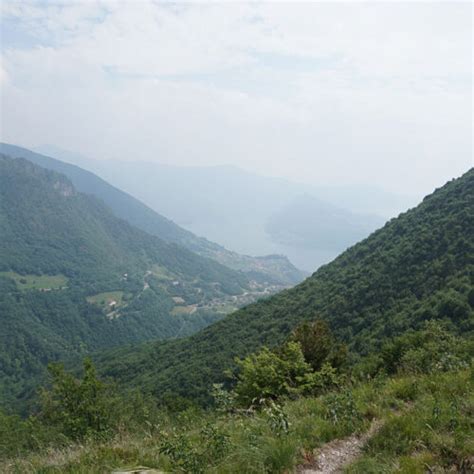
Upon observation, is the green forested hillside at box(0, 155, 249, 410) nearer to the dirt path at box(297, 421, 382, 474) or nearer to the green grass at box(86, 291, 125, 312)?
the green grass at box(86, 291, 125, 312)

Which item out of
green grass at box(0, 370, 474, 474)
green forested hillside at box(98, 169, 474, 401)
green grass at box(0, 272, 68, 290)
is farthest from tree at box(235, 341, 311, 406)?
green grass at box(0, 272, 68, 290)

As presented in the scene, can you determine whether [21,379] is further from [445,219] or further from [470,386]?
[470,386]

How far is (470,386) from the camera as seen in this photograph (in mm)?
5672

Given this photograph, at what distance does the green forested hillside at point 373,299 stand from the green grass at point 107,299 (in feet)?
308

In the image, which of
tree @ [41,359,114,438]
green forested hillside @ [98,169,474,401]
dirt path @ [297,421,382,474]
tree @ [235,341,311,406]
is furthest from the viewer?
green forested hillside @ [98,169,474,401]

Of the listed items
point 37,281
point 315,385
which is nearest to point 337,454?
point 315,385

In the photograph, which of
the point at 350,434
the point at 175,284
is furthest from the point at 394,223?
the point at 175,284

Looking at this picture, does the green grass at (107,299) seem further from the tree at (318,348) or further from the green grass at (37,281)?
the tree at (318,348)

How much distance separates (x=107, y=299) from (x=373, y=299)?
13852 cm

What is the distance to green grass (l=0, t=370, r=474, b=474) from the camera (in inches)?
163

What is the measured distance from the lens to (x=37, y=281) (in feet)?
Result: 526

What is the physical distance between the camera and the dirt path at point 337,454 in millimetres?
4359

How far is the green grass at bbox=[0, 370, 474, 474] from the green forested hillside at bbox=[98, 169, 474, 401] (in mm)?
19469

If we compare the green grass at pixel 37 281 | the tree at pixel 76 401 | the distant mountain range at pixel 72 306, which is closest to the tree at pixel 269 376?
the tree at pixel 76 401
